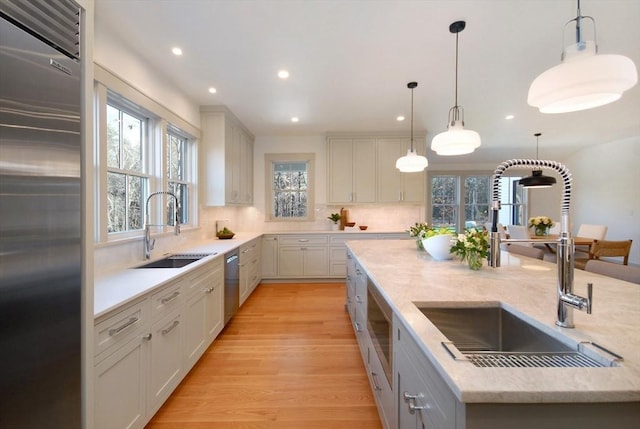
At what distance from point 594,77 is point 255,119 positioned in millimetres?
3981

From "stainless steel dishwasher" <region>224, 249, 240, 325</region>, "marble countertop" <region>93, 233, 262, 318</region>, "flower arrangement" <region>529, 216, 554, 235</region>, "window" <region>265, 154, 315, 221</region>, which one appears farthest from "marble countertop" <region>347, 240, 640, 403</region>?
"flower arrangement" <region>529, 216, 554, 235</region>

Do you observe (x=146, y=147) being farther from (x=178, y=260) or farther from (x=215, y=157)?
(x=178, y=260)

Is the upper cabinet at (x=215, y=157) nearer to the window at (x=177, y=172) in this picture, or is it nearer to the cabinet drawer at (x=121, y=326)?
the window at (x=177, y=172)

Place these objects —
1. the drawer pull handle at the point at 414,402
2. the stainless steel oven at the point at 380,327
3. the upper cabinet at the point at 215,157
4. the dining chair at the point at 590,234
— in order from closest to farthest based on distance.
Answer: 1. the drawer pull handle at the point at 414,402
2. the stainless steel oven at the point at 380,327
3. the upper cabinet at the point at 215,157
4. the dining chair at the point at 590,234

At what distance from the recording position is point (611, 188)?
19.8 ft

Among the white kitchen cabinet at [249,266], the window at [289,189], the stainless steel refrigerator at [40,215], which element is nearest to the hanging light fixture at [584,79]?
the stainless steel refrigerator at [40,215]

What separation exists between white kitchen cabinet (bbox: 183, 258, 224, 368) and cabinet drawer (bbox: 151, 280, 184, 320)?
0.39ft

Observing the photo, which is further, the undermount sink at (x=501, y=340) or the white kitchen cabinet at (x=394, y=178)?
the white kitchen cabinet at (x=394, y=178)

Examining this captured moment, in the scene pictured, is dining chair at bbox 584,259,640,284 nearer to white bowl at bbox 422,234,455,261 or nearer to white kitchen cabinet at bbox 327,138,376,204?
white bowl at bbox 422,234,455,261

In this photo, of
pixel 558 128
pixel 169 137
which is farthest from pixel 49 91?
pixel 558 128

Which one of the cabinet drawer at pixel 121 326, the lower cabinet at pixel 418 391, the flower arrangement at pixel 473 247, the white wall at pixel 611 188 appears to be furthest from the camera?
the white wall at pixel 611 188

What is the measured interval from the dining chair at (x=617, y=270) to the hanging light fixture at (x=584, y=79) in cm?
124

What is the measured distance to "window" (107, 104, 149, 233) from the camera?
2.22 meters

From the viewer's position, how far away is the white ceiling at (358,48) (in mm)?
1881
